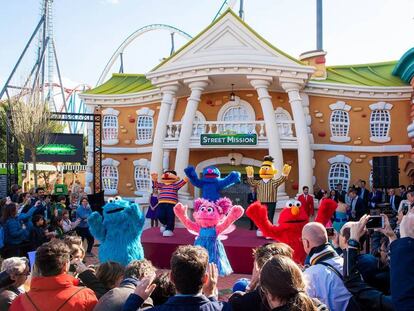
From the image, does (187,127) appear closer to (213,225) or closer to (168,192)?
(168,192)

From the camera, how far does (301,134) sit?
1404cm

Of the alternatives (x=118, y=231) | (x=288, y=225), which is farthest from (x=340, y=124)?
(x=118, y=231)

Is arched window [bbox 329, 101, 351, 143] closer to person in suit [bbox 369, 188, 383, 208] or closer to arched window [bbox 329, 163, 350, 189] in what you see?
arched window [bbox 329, 163, 350, 189]

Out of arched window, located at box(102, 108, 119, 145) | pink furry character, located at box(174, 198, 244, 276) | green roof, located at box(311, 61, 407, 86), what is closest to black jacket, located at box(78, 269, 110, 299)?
pink furry character, located at box(174, 198, 244, 276)

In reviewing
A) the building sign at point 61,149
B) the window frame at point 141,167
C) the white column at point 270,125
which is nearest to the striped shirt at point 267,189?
the white column at point 270,125

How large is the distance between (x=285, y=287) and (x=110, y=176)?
17038mm

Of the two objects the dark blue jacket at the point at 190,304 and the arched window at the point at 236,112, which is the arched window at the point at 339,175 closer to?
the arched window at the point at 236,112

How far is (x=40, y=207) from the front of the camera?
9289mm

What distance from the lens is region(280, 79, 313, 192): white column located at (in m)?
14.0

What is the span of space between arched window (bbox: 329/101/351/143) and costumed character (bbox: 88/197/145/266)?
11091 mm

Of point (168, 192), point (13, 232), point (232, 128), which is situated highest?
point (232, 128)

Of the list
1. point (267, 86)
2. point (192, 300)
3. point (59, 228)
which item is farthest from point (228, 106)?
point (192, 300)

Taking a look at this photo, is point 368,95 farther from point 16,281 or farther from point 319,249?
point 16,281

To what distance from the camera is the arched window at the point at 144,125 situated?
17.7 metres
